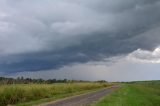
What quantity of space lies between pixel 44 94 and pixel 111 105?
50.0 feet

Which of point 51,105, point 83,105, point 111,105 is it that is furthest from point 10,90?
point 111,105

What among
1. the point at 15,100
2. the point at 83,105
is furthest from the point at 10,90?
the point at 83,105

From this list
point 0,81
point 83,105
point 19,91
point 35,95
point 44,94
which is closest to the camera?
point 83,105

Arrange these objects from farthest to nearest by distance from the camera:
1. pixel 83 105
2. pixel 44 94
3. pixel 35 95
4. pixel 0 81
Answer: pixel 44 94
pixel 35 95
pixel 0 81
pixel 83 105

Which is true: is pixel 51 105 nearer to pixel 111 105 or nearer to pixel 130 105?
pixel 111 105

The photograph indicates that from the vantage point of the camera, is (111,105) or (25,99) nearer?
(111,105)

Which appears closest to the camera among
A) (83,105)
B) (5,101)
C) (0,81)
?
(83,105)

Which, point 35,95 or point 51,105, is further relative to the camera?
point 35,95

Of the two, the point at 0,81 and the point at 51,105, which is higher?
the point at 0,81

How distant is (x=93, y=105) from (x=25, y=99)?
9.99m

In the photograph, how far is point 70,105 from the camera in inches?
1048

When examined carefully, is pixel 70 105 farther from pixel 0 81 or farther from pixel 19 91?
pixel 0 81

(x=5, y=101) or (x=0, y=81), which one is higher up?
(x=0, y=81)

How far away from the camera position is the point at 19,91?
3269 cm
